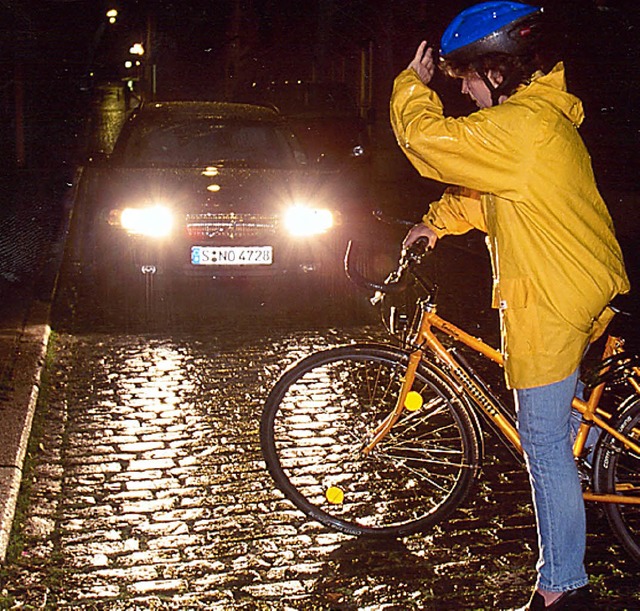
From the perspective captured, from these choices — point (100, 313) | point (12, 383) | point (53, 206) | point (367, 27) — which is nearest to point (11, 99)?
point (367, 27)

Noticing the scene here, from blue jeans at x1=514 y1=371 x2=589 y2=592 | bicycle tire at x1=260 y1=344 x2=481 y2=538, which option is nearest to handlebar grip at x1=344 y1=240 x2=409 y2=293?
bicycle tire at x1=260 y1=344 x2=481 y2=538

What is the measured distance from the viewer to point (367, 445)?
4.44m

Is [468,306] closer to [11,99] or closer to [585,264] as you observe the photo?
[585,264]

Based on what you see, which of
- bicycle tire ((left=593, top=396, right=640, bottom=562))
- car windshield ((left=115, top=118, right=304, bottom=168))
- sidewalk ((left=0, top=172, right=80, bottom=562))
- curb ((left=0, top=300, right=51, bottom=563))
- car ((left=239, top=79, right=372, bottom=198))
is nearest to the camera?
bicycle tire ((left=593, top=396, right=640, bottom=562))

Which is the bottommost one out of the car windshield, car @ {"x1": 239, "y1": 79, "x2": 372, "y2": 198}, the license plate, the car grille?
the license plate

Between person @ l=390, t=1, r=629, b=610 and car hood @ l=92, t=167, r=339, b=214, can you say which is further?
car hood @ l=92, t=167, r=339, b=214

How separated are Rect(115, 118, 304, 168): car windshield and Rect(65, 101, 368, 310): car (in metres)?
0.01

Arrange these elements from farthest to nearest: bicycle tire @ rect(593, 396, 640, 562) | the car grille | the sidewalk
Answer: the car grille
the sidewalk
bicycle tire @ rect(593, 396, 640, 562)

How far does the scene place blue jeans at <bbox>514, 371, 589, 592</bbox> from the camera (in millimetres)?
3508

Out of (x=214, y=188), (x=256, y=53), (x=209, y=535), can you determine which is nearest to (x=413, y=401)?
(x=209, y=535)

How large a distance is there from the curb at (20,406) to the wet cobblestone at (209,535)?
10 cm

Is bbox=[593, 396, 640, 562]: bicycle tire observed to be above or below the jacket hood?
below

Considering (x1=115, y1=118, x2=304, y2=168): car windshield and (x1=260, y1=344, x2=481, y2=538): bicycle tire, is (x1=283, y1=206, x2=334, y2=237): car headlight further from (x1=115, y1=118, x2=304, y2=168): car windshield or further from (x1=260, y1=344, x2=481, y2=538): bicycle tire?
(x1=260, y1=344, x2=481, y2=538): bicycle tire

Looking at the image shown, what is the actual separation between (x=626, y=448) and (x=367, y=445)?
3.55 feet
